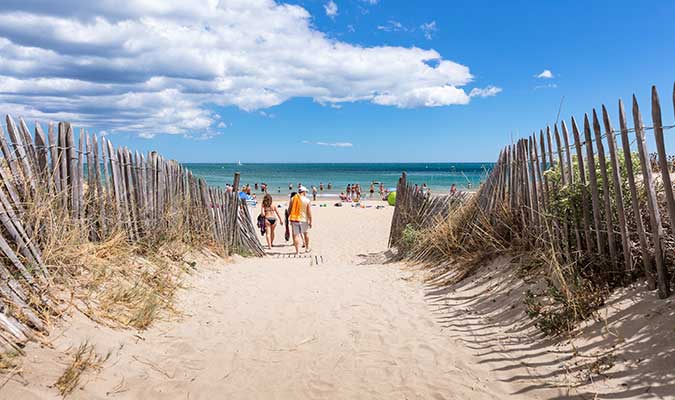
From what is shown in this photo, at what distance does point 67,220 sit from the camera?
16.1 feet

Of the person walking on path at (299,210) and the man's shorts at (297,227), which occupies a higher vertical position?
the person walking on path at (299,210)

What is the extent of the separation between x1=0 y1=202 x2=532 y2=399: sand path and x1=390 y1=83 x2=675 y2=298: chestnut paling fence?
1623 mm

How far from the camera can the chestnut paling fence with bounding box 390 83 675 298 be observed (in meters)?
3.96

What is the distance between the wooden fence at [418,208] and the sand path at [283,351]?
7.33 ft

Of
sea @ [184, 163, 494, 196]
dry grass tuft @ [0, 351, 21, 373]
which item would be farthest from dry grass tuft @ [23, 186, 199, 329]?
sea @ [184, 163, 494, 196]

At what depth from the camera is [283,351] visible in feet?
14.5

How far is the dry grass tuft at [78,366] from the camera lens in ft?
10.2

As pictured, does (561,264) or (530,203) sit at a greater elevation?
(530,203)

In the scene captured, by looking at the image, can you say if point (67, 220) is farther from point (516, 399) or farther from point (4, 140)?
point (516, 399)

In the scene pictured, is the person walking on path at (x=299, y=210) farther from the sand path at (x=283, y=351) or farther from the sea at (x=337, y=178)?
the sand path at (x=283, y=351)

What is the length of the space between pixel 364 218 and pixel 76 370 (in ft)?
59.7

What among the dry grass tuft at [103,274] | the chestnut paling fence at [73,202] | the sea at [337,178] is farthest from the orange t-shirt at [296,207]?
the dry grass tuft at [103,274]

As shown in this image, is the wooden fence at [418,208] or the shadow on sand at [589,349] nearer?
the shadow on sand at [589,349]

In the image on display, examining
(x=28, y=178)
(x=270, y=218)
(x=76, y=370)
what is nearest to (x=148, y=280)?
(x=28, y=178)
